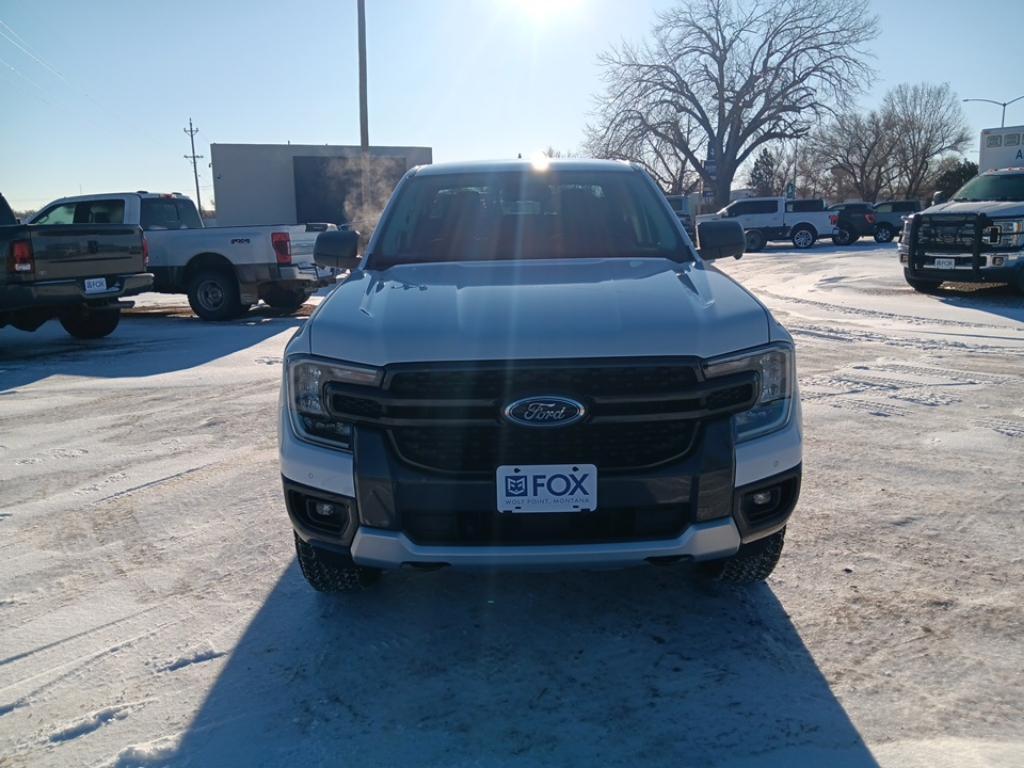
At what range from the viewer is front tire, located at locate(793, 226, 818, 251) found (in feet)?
100

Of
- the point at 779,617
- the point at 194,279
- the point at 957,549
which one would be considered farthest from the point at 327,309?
the point at 194,279

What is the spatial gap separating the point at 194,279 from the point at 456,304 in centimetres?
1076

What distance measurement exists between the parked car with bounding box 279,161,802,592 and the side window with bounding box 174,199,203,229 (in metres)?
12.2

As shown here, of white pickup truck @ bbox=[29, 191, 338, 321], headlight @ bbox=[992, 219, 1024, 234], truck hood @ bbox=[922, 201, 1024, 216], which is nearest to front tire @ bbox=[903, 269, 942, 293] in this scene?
truck hood @ bbox=[922, 201, 1024, 216]

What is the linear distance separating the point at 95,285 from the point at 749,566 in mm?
9158

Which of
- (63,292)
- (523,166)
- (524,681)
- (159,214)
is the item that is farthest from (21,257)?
(524,681)

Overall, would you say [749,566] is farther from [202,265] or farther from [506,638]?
[202,265]

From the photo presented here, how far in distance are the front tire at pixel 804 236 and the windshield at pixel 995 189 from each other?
53.2 ft

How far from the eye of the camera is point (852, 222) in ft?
103

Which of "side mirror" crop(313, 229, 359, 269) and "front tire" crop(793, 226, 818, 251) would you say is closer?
"side mirror" crop(313, 229, 359, 269)

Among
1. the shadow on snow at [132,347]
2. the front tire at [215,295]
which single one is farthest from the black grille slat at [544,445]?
the front tire at [215,295]

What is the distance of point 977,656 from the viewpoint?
2.80 metres

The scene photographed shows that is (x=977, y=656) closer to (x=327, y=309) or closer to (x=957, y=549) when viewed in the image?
(x=957, y=549)

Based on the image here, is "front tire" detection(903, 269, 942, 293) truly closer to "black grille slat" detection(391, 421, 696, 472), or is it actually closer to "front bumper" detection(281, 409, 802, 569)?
"front bumper" detection(281, 409, 802, 569)
